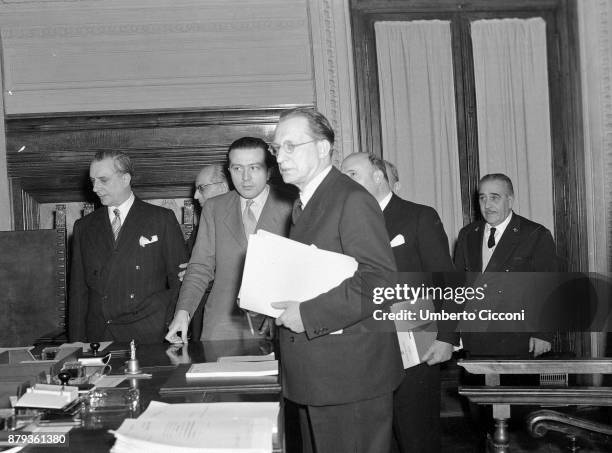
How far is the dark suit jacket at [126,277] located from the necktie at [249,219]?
57 centimetres

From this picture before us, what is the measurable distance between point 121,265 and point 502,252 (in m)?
2.32

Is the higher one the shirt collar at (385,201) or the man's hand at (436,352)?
the shirt collar at (385,201)

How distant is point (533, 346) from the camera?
13.6 ft

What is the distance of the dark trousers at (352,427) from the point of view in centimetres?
213

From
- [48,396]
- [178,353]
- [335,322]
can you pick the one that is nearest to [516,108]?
[178,353]

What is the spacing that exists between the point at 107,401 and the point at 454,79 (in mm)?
4402

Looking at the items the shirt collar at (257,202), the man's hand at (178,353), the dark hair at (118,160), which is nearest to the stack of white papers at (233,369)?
the man's hand at (178,353)

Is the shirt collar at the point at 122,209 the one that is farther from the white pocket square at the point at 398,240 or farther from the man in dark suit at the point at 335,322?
the man in dark suit at the point at 335,322

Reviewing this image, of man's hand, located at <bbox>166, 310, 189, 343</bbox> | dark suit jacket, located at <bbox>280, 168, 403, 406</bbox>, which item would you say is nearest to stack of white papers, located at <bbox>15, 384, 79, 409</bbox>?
dark suit jacket, located at <bbox>280, 168, 403, 406</bbox>

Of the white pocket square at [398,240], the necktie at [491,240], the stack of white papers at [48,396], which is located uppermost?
the white pocket square at [398,240]

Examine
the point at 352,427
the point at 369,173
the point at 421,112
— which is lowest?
the point at 352,427

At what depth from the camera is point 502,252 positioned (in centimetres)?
427

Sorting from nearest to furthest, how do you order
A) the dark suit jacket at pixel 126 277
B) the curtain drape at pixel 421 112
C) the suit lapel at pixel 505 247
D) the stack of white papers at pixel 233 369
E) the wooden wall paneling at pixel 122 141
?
the stack of white papers at pixel 233 369 → the dark suit jacket at pixel 126 277 → the suit lapel at pixel 505 247 → the wooden wall paneling at pixel 122 141 → the curtain drape at pixel 421 112

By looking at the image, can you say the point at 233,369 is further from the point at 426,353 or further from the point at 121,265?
the point at 121,265
